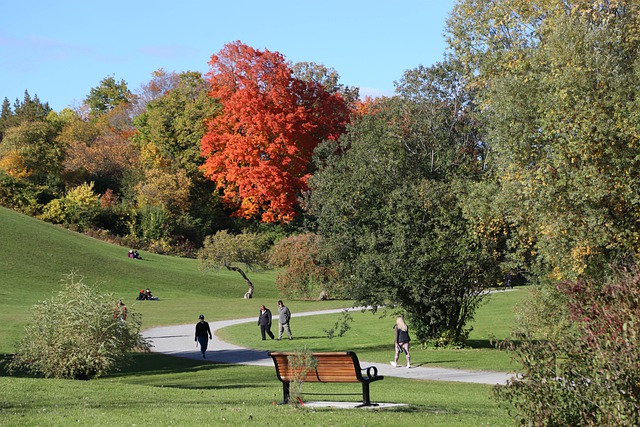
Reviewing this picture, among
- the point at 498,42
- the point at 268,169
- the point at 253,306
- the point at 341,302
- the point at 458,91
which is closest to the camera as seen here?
the point at 498,42

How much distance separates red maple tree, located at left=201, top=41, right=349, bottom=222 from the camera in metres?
63.8

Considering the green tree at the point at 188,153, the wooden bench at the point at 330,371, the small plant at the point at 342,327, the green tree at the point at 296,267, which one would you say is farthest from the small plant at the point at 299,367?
the green tree at the point at 188,153

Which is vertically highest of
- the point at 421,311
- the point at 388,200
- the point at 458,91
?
the point at 458,91

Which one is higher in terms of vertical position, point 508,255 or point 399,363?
point 508,255

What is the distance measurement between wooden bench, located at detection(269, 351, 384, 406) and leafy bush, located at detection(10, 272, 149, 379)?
29.9 ft

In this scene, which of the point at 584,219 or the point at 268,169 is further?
the point at 268,169

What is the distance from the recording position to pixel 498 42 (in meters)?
26.8

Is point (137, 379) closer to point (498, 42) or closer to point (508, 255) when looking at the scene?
point (508, 255)

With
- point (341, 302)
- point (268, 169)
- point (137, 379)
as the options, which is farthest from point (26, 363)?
point (268, 169)

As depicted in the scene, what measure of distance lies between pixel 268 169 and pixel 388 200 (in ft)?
119

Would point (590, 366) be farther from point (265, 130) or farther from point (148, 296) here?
point (265, 130)

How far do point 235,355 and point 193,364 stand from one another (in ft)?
8.89

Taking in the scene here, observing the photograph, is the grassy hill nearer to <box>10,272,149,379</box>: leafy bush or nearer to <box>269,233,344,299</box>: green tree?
<box>269,233,344,299</box>: green tree

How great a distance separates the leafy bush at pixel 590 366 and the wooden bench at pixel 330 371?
403cm
